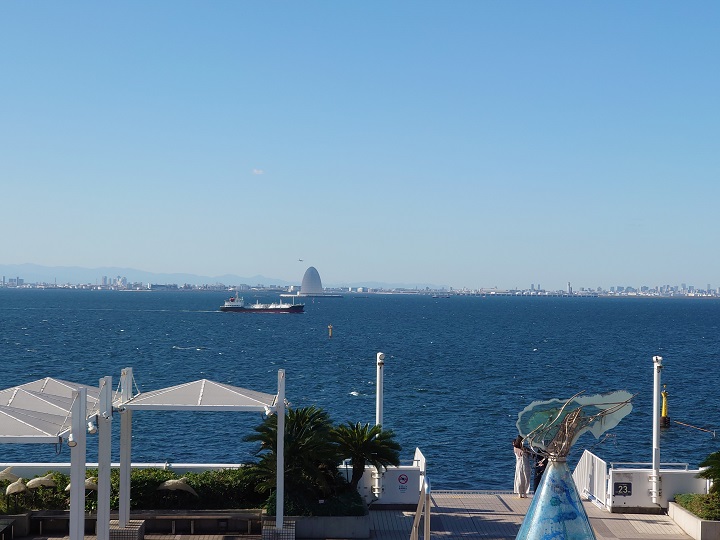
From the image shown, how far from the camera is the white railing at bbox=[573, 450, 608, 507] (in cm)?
1892

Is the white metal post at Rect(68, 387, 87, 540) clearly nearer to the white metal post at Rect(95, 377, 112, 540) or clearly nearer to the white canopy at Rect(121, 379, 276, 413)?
the white metal post at Rect(95, 377, 112, 540)

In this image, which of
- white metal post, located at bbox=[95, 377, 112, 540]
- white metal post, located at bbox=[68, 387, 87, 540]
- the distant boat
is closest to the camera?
white metal post, located at bbox=[68, 387, 87, 540]

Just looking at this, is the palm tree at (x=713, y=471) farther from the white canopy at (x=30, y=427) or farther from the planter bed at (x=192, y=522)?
the white canopy at (x=30, y=427)

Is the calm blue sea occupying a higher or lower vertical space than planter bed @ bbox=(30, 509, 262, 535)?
lower

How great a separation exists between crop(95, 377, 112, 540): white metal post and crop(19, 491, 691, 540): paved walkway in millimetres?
2159

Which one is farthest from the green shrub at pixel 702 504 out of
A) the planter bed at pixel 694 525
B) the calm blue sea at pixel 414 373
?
the calm blue sea at pixel 414 373

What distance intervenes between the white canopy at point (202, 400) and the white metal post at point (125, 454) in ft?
0.74

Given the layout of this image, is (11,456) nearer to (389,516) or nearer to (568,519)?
(389,516)

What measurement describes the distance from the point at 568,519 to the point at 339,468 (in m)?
8.67

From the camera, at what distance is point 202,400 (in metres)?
15.6

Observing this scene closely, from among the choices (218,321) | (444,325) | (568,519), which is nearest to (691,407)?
(568,519)

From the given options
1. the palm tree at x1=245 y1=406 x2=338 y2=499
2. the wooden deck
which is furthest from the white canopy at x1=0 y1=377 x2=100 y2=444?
the wooden deck

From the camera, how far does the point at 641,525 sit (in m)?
17.5

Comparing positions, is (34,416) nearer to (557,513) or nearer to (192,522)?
(192,522)
